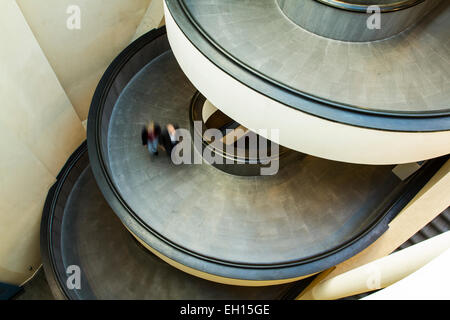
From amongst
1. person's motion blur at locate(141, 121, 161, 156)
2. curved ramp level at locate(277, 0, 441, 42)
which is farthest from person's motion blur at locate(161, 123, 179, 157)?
curved ramp level at locate(277, 0, 441, 42)

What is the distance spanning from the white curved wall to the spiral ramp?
3 centimetres

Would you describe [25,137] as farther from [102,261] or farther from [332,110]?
[332,110]

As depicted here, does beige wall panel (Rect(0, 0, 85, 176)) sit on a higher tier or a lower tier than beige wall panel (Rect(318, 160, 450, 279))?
higher

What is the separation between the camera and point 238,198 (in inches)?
329

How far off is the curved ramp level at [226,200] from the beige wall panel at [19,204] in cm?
159

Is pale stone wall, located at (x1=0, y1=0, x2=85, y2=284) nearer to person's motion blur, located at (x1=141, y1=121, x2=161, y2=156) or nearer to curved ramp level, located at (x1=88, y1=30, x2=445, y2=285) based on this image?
curved ramp level, located at (x1=88, y1=30, x2=445, y2=285)

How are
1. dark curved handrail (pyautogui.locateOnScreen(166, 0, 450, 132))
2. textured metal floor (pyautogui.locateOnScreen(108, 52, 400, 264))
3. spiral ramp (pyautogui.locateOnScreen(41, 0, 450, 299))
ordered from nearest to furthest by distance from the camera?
dark curved handrail (pyautogui.locateOnScreen(166, 0, 450, 132)), spiral ramp (pyautogui.locateOnScreen(41, 0, 450, 299)), textured metal floor (pyautogui.locateOnScreen(108, 52, 400, 264))

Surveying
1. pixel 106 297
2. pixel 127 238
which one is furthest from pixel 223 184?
pixel 106 297

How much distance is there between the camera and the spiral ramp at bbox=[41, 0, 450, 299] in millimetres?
5449

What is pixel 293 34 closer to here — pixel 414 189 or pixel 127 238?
pixel 414 189

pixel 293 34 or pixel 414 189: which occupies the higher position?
pixel 293 34

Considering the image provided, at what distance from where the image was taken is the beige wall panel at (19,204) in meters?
7.34
